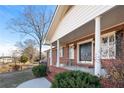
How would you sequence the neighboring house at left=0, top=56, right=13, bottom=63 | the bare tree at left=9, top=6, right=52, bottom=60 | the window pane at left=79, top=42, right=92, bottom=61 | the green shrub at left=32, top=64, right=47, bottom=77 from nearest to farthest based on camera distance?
the window pane at left=79, top=42, right=92, bottom=61, the green shrub at left=32, top=64, right=47, bottom=77, the neighboring house at left=0, top=56, right=13, bottom=63, the bare tree at left=9, top=6, right=52, bottom=60

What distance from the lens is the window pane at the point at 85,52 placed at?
13.4 metres

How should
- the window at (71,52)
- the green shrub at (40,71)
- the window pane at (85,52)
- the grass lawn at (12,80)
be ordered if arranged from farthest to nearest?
the window at (71,52) < the green shrub at (40,71) < the window pane at (85,52) < the grass lawn at (12,80)

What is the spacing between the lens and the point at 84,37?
45.1ft

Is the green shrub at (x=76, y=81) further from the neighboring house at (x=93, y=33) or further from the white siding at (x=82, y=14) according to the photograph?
the white siding at (x=82, y=14)

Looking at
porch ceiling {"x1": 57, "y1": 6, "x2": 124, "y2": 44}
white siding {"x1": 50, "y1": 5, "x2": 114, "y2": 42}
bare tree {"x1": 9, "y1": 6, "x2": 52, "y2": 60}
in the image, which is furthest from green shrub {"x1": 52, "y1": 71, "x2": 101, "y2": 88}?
bare tree {"x1": 9, "y1": 6, "x2": 52, "y2": 60}

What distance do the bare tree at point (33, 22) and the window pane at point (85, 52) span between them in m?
20.5

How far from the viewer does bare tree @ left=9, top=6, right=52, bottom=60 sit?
35.3 m

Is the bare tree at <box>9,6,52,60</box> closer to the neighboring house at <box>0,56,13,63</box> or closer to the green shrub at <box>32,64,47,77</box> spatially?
the neighboring house at <box>0,56,13,63</box>

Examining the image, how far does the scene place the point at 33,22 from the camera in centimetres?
3534

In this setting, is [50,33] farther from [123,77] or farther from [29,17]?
[29,17]

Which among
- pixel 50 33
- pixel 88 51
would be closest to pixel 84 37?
pixel 88 51

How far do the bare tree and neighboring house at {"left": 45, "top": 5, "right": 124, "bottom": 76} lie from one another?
16.4 m

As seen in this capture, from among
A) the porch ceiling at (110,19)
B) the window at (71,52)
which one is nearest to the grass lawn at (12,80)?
the window at (71,52)

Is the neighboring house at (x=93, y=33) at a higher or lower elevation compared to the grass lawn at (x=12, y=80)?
higher
